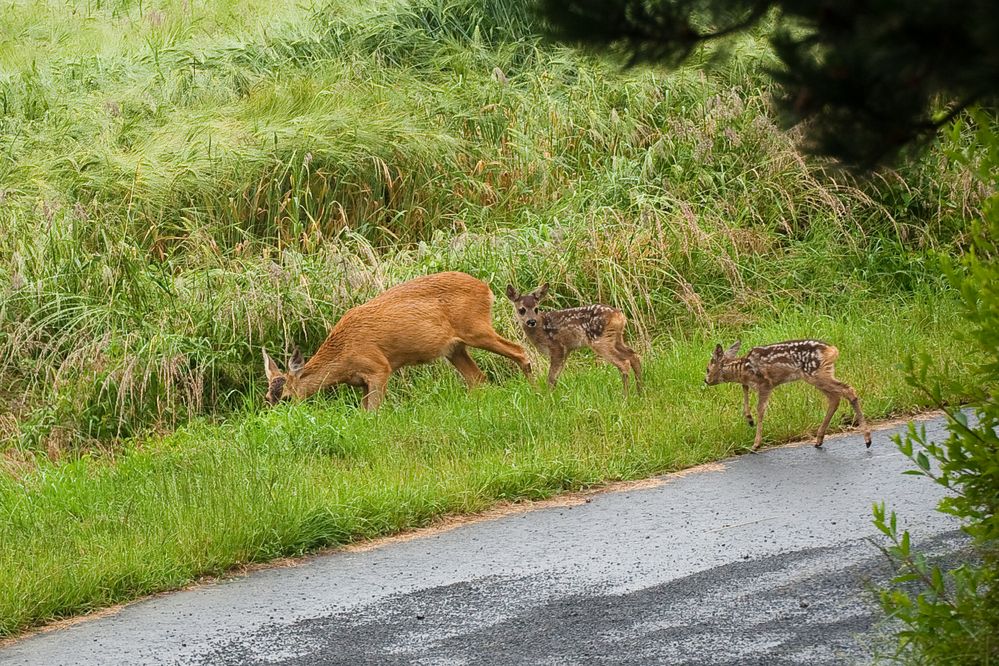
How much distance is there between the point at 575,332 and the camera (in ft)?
32.6

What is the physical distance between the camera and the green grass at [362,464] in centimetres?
664

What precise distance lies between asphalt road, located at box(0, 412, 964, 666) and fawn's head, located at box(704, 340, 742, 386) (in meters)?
1.32

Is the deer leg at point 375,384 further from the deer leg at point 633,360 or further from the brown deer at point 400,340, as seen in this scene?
the deer leg at point 633,360

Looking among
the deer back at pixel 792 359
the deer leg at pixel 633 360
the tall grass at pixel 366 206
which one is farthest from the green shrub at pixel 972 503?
the tall grass at pixel 366 206

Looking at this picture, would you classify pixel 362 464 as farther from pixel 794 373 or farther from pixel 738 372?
pixel 794 373

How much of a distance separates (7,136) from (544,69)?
5767 mm

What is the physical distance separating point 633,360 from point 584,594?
3.75 metres

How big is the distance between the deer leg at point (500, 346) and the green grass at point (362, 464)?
1.05ft

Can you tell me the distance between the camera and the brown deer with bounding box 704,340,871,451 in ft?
27.5

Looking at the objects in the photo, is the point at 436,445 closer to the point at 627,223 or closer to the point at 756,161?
the point at 627,223

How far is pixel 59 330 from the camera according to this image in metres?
10.8

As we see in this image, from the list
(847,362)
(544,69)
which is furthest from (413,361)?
(544,69)

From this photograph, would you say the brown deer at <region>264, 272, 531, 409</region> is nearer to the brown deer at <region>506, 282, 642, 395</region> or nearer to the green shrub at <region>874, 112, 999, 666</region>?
the brown deer at <region>506, 282, 642, 395</region>

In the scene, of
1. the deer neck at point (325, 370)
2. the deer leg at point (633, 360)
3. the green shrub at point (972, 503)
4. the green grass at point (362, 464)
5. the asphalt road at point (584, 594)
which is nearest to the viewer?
the green shrub at point (972, 503)
